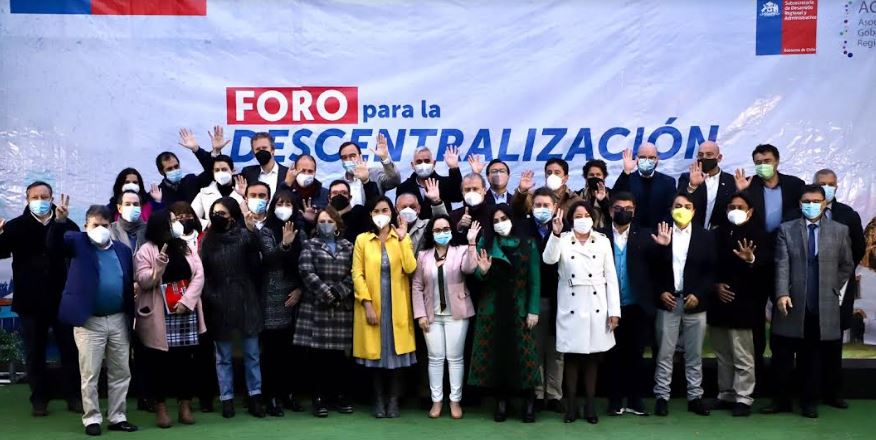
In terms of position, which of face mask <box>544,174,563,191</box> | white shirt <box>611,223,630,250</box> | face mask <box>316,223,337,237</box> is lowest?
white shirt <box>611,223,630,250</box>

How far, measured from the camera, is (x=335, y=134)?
912cm

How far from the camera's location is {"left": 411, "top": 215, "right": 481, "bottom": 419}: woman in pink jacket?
776cm

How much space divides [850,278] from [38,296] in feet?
17.8

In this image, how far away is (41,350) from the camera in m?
8.02

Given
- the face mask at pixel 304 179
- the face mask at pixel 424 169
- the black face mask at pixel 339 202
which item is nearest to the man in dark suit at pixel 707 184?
the face mask at pixel 424 169

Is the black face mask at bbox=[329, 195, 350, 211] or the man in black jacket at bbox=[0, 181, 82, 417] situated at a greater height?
the black face mask at bbox=[329, 195, 350, 211]

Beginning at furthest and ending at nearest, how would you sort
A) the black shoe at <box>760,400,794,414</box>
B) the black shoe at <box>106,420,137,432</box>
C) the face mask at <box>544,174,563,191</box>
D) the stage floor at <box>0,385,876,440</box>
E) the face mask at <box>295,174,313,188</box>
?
the face mask at <box>295,174,313,188</box> < the face mask at <box>544,174,563,191</box> < the black shoe at <box>760,400,794,414</box> < the black shoe at <box>106,420,137,432</box> < the stage floor at <box>0,385,876,440</box>

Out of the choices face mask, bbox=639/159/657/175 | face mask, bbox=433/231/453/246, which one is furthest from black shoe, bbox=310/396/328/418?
face mask, bbox=639/159/657/175

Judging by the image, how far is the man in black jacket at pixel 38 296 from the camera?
26.0ft

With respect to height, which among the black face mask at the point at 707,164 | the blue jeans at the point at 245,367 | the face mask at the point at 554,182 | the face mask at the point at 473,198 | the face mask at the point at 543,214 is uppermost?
the black face mask at the point at 707,164

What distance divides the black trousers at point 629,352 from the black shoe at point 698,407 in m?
0.36

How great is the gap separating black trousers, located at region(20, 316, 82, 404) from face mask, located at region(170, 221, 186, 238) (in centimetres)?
118

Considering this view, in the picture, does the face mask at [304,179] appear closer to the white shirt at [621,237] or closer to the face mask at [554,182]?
the face mask at [554,182]

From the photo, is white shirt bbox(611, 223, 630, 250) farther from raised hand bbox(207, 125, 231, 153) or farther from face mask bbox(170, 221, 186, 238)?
raised hand bbox(207, 125, 231, 153)
